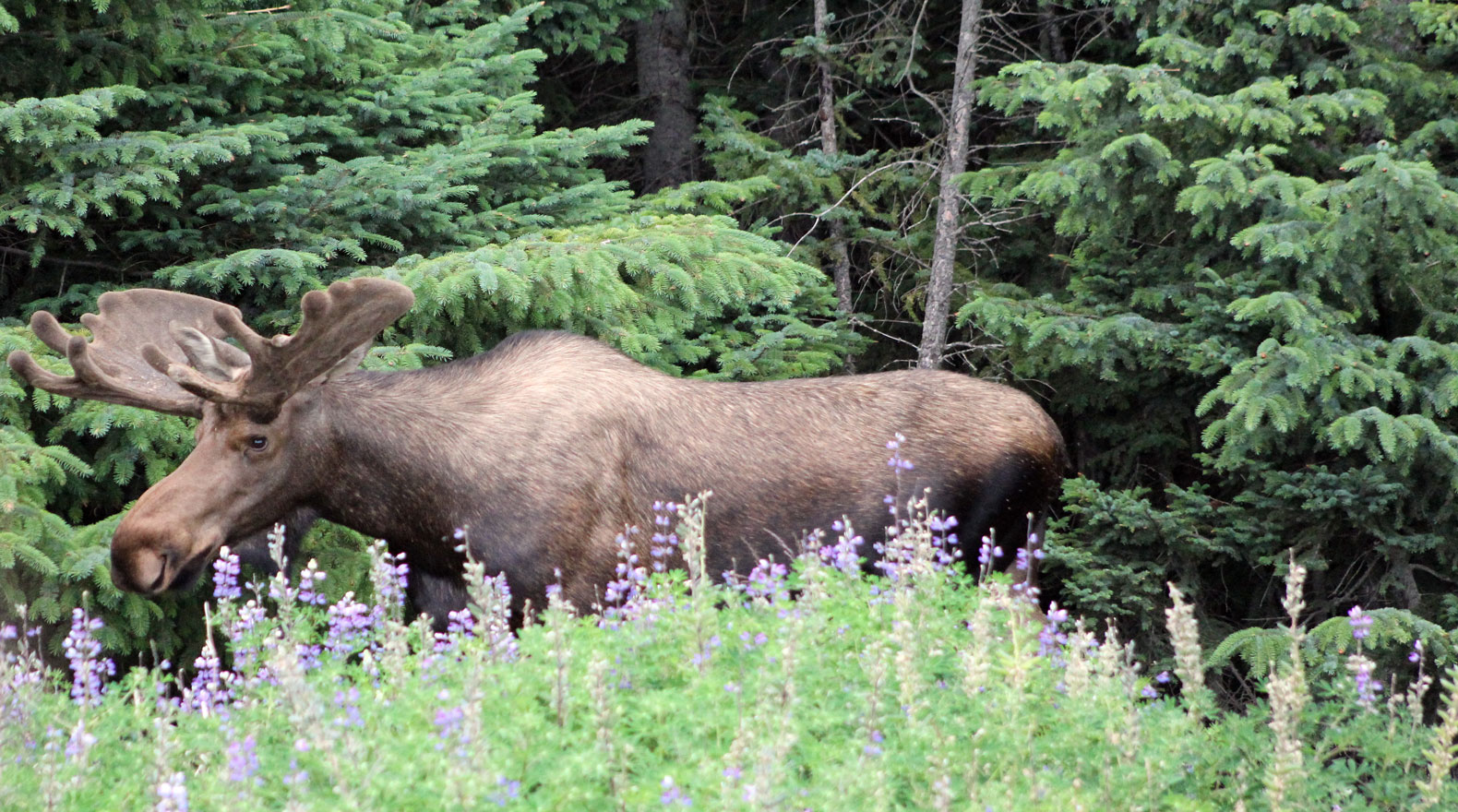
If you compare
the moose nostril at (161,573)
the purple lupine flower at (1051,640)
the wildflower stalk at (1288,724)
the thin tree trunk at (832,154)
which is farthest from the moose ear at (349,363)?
the thin tree trunk at (832,154)

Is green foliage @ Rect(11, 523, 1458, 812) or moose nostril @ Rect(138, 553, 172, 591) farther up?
green foliage @ Rect(11, 523, 1458, 812)

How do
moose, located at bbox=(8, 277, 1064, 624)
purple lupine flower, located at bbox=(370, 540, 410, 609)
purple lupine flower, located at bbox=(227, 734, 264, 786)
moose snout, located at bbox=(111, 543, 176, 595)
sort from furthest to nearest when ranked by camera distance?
moose, located at bbox=(8, 277, 1064, 624)
moose snout, located at bbox=(111, 543, 176, 595)
purple lupine flower, located at bbox=(370, 540, 410, 609)
purple lupine flower, located at bbox=(227, 734, 264, 786)

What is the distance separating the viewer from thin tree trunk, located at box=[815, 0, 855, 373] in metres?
10.7

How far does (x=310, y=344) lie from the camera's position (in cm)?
548

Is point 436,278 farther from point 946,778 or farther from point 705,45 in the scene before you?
point 705,45

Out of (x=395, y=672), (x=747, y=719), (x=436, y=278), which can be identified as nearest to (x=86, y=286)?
(x=436, y=278)

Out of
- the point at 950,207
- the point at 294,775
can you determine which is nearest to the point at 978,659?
the point at 294,775

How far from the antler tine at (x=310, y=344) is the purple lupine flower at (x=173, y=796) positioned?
8.91 ft

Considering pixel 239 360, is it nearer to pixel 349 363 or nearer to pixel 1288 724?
pixel 349 363

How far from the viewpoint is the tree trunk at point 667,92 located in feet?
40.0

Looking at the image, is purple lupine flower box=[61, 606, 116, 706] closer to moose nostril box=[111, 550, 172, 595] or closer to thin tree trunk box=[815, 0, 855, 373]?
moose nostril box=[111, 550, 172, 595]

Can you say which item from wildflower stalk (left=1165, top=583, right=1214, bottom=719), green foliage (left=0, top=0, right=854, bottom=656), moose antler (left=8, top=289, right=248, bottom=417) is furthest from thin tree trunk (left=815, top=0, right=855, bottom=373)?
wildflower stalk (left=1165, top=583, right=1214, bottom=719)

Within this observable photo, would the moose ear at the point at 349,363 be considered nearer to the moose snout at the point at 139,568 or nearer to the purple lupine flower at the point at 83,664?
the moose snout at the point at 139,568

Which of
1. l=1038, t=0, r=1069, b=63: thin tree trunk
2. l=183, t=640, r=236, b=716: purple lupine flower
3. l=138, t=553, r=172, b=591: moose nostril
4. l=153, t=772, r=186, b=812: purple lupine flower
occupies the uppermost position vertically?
l=1038, t=0, r=1069, b=63: thin tree trunk
